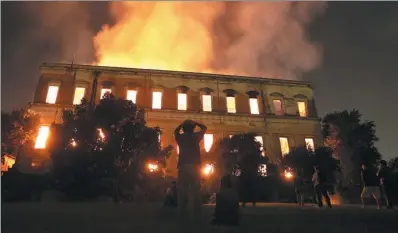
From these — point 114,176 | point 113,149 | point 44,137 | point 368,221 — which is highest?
point 44,137

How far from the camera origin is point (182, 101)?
31703mm

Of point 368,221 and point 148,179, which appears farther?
point 148,179

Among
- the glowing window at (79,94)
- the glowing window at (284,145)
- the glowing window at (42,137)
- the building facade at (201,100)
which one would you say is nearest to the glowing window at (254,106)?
the building facade at (201,100)

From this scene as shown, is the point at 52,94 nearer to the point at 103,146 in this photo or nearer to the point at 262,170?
the point at 103,146

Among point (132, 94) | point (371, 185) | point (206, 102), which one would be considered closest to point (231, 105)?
point (206, 102)

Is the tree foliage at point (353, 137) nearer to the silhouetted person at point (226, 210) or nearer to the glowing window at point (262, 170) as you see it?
the glowing window at point (262, 170)

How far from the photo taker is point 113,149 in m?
19.0

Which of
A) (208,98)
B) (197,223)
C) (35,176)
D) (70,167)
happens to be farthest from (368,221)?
(208,98)

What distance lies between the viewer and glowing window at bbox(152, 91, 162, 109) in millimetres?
30875

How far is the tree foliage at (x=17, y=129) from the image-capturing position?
2323 centimetres

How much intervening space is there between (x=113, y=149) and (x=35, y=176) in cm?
515

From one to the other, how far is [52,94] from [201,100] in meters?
15.4

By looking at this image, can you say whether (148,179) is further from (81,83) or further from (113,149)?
(81,83)

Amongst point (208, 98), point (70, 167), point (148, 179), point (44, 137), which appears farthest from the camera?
point (208, 98)
